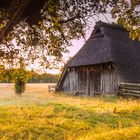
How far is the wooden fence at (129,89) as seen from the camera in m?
23.5

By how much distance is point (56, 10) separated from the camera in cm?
999

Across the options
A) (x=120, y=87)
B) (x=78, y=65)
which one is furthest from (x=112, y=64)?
(x=78, y=65)

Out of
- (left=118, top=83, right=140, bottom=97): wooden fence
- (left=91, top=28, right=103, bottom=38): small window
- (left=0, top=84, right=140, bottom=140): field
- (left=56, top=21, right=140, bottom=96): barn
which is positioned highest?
(left=91, top=28, right=103, bottom=38): small window

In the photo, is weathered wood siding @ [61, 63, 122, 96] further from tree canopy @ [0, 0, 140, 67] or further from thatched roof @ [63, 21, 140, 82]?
tree canopy @ [0, 0, 140, 67]

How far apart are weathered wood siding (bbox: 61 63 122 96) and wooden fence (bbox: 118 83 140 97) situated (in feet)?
2.46

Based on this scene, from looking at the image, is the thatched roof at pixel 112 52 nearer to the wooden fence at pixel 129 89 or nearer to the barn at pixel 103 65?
the barn at pixel 103 65

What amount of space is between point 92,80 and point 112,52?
3.62 metres

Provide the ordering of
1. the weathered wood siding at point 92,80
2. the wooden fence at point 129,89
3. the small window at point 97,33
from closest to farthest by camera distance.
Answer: the wooden fence at point 129,89 → the weathered wood siding at point 92,80 → the small window at point 97,33

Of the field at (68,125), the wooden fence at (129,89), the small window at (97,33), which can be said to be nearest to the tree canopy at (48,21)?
the field at (68,125)

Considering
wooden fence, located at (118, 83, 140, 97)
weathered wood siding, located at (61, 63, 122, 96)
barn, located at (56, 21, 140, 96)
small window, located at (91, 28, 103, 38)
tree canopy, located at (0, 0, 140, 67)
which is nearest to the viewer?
tree canopy, located at (0, 0, 140, 67)

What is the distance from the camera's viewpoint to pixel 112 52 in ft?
87.3

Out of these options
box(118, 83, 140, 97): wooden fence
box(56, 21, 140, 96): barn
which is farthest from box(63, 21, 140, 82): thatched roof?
box(118, 83, 140, 97): wooden fence

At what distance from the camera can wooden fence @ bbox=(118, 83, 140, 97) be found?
927 inches

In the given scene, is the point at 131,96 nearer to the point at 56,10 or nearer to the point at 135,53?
the point at 135,53
